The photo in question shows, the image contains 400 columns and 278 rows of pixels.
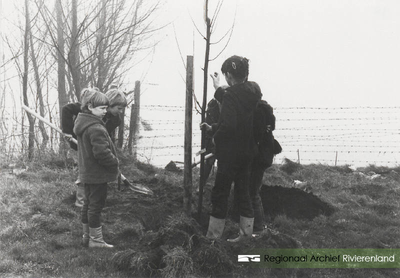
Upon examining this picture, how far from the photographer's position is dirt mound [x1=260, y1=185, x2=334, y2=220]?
5.86 metres

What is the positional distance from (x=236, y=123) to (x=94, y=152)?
4.57 ft

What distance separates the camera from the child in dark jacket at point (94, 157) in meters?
4.23

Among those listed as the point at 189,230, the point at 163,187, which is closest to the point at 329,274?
the point at 189,230

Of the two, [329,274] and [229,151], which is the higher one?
[229,151]

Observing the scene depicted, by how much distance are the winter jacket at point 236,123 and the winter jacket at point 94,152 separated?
1.07 metres

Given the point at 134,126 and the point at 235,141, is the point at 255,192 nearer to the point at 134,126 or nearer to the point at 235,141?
the point at 235,141

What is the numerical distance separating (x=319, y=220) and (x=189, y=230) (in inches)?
81.0

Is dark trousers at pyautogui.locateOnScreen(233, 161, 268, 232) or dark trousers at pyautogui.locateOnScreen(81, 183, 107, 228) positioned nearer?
dark trousers at pyautogui.locateOnScreen(81, 183, 107, 228)

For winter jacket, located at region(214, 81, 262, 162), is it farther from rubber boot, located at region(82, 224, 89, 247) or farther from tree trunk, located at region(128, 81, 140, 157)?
tree trunk, located at region(128, 81, 140, 157)

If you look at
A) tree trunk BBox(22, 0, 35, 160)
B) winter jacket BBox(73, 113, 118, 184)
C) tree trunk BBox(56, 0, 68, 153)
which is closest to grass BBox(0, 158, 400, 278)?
winter jacket BBox(73, 113, 118, 184)

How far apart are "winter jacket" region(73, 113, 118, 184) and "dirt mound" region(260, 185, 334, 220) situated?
2.44 meters

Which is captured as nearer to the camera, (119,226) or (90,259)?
(90,259)

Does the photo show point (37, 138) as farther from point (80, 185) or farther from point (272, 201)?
point (272, 201)

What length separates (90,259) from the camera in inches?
159
